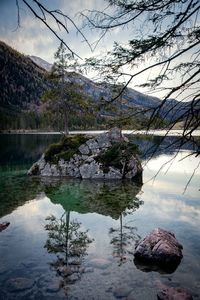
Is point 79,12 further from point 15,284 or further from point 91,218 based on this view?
point 91,218

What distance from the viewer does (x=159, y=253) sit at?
9023mm

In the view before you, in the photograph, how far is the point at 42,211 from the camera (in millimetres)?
14414

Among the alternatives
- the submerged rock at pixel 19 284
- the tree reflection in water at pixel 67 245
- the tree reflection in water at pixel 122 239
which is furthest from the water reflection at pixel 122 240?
the submerged rock at pixel 19 284

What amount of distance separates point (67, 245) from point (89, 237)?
101 cm

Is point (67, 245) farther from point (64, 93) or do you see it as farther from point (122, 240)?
point (64, 93)

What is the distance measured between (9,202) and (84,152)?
9.51 m

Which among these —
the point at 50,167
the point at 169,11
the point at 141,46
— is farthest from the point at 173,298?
the point at 50,167

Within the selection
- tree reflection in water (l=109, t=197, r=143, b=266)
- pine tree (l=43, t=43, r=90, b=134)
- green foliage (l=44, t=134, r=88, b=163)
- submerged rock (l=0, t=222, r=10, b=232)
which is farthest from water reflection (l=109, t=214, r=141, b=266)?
pine tree (l=43, t=43, r=90, b=134)

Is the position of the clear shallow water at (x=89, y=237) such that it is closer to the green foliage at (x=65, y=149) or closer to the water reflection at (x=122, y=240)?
the water reflection at (x=122, y=240)

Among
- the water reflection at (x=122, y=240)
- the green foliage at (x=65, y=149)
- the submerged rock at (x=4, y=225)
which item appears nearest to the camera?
the water reflection at (x=122, y=240)

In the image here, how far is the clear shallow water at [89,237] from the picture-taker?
24.9ft

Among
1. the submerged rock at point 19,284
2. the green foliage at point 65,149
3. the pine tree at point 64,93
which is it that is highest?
the pine tree at point 64,93

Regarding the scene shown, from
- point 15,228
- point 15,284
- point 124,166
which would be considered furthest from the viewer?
point 124,166

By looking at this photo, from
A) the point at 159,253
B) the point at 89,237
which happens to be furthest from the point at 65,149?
the point at 159,253
